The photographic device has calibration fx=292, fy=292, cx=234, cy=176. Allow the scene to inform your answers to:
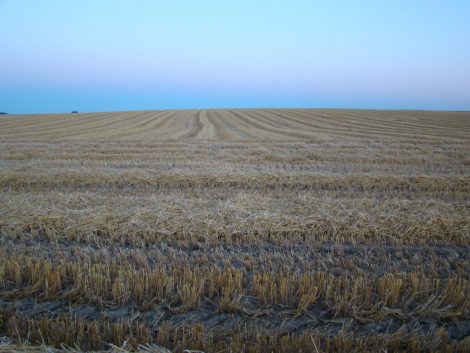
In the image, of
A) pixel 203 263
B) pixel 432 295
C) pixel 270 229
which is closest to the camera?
pixel 432 295

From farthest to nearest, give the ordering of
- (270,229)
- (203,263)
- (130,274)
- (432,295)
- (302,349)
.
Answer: (270,229) → (203,263) → (130,274) → (432,295) → (302,349)

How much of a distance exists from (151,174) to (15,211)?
3920 millimetres

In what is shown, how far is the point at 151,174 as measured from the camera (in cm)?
907

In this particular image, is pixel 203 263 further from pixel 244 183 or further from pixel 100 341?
pixel 244 183

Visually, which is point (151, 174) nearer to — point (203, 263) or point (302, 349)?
point (203, 263)

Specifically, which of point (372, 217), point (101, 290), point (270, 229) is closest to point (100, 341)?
point (101, 290)

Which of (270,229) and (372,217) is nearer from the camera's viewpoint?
(270,229)

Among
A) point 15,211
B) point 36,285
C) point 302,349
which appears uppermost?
point 15,211

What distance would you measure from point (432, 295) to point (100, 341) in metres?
3.57

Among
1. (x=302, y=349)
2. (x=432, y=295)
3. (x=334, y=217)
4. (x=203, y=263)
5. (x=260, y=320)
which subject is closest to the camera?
(x=302, y=349)

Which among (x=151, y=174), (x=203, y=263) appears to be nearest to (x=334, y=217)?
(x=203, y=263)

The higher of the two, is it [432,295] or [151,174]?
[151,174]

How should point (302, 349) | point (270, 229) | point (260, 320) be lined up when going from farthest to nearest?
1. point (270, 229)
2. point (260, 320)
3. point (302, 349)

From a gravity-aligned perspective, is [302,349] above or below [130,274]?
below
